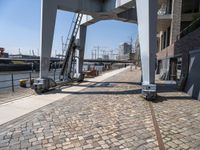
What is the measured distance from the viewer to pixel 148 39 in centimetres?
950

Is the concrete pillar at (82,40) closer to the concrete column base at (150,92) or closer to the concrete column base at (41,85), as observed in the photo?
the concrete column base at (41,85)

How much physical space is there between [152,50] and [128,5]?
3.96 meters

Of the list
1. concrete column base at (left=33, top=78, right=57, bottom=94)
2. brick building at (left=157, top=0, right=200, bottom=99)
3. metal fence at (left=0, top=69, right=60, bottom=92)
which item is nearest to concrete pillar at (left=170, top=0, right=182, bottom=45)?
brick building at (left=157, top=0, right=200, bottom=99)

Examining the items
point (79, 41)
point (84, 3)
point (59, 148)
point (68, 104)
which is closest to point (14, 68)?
point (79, 41)

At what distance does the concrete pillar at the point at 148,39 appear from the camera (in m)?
9.37

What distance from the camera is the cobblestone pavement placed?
14.6 feet

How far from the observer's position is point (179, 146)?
442 centimetres

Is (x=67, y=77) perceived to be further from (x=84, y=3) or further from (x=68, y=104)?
(x=68, y=104)

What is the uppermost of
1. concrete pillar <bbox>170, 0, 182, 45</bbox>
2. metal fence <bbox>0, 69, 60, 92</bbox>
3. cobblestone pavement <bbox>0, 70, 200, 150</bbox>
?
concrete pillar <bbox>170, 0, 182, 45</bbox>

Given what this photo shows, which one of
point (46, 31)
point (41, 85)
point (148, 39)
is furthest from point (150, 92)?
point (46, 31)

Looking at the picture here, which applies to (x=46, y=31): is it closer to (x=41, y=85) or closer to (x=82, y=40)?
(x=41, y=85)

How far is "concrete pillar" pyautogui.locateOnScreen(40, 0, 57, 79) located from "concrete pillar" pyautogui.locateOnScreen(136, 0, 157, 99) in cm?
495

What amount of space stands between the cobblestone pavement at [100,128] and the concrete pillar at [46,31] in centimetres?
455

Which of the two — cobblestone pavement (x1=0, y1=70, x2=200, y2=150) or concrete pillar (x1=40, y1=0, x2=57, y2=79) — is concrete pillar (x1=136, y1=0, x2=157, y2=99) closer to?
cobblestone pavement (x1=0, y1=70, x2=200, y2=150)
